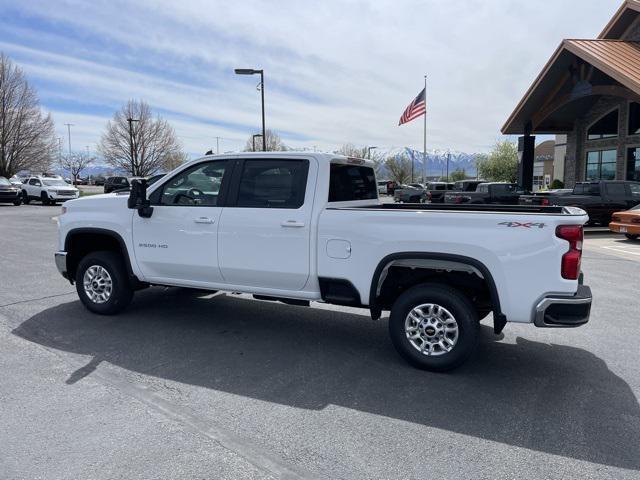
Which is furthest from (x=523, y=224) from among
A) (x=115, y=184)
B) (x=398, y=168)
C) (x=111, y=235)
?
(x=398, y=168)

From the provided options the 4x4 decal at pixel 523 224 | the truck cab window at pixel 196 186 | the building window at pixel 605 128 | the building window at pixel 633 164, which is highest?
the building window at pixel 605 128

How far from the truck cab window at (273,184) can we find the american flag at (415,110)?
25.1 metres

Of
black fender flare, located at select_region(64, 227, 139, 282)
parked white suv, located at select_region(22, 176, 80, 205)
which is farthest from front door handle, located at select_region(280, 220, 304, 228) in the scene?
parked white suv, located at select_region(22, 176, 80, 205)

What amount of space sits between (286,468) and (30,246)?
11498 millimetres

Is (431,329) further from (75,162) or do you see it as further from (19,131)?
(75,162)

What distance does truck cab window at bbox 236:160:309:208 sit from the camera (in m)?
5.04

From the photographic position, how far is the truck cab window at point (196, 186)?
5.45 metres

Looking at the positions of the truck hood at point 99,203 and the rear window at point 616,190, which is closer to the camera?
the truck hood at point 99,203

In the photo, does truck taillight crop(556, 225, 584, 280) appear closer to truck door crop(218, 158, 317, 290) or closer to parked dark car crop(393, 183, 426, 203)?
truck door crop(218, 158, 317, 290)

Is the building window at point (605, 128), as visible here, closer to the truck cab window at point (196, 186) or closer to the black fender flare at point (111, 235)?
the truck cab window at point (196, 186)

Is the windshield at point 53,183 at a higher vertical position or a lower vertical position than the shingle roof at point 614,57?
lower

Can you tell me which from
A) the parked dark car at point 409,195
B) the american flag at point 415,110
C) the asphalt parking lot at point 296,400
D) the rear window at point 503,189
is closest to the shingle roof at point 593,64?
the american flag at point 415,110

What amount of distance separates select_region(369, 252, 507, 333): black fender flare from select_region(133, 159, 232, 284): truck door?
5.75 feet

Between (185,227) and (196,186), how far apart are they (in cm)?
47
